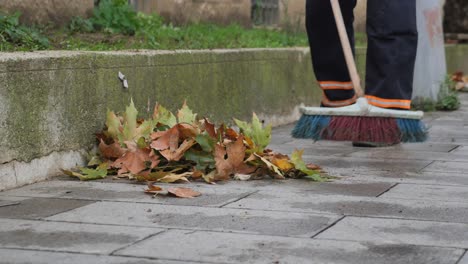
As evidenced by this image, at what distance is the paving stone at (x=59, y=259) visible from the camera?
8.96 feet

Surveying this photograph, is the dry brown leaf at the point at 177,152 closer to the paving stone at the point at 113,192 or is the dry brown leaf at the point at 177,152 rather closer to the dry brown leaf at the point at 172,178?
the dry brown leaf at the point at 172,178

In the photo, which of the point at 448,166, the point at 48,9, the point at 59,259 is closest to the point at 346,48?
the point at 448,166

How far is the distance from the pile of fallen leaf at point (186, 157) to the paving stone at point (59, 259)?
4.33ft

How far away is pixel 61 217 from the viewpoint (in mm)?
3369

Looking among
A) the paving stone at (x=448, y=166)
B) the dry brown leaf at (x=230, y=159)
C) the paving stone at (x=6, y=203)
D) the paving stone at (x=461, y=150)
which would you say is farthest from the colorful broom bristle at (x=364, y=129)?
the paving stone at (x=6, y=203)

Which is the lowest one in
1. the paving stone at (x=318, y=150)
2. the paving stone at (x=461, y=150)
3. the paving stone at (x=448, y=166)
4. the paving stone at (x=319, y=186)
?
the paving stone at (x=461, y=150)

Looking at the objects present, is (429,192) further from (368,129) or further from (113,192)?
(368,129)

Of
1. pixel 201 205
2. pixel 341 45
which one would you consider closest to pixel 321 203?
pixel 201 205

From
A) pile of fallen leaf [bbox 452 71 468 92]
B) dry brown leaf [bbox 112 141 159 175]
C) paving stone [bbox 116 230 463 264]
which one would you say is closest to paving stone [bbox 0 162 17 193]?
dry brown leaf [bbox 112 141 159 175]

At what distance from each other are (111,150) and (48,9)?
1.51 metres

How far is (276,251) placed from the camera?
287 cm

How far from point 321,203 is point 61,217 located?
95 cm

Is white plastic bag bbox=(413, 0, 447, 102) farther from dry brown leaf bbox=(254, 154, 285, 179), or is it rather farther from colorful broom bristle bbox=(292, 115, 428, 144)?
dry brown leaf bbox=(254, 154, 285, 179)

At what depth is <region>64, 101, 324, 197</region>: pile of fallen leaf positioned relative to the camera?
166 inches
